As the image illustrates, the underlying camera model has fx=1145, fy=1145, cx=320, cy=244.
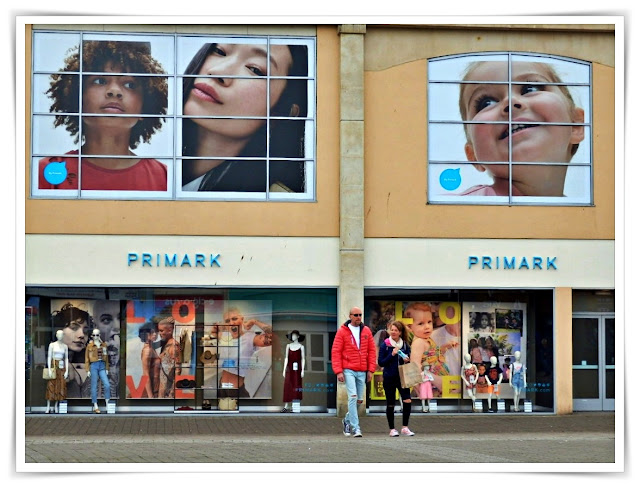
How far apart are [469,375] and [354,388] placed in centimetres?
589

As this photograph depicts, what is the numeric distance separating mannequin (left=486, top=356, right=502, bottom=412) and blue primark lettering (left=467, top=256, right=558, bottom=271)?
1822 mm

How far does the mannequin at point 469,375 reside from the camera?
21500 mm

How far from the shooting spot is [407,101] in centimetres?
2098

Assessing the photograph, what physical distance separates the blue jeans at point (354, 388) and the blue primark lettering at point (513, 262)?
5.39 metres

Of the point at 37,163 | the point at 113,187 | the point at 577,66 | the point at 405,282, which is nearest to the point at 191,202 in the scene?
the point at 113,187

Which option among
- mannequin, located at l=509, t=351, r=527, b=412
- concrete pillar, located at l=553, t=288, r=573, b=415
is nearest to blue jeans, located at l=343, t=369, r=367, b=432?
mannequin, located at l=509, t=351, r=527, b=412

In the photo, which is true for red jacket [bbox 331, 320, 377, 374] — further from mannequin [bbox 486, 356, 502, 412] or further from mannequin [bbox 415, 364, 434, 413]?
mannequin [bbox 486, 356, 502, 412]

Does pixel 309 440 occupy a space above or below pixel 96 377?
below

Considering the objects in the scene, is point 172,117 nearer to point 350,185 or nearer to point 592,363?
point 350,185

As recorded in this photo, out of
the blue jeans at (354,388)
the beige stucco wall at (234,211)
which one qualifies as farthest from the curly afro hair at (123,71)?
the blue jeans at (354,388)

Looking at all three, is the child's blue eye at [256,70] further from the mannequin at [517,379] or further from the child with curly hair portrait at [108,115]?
the mannequin at [517,379]

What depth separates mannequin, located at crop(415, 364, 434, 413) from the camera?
21.4 metres

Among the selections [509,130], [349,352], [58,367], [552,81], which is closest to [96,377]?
[58,367]

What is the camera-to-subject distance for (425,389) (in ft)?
70.3
